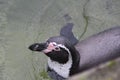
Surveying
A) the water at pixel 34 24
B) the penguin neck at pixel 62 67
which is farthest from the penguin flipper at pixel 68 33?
the penguin neck at pixel 62 67

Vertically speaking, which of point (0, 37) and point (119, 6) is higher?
point (0, 37)

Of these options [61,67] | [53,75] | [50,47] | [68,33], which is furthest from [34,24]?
[50,47]

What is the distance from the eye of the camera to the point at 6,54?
2941 millimetres

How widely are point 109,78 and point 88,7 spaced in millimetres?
2977

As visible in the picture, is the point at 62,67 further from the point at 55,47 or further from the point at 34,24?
the point at 34,24

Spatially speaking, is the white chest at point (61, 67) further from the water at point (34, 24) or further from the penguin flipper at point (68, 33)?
the penguin flipper at point (68, 33)

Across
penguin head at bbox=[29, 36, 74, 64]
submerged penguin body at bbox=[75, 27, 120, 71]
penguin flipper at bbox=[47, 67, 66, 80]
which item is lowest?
penguin flipper at bbox=[47, 67, 66, 80]

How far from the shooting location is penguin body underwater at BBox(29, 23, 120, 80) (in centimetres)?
209

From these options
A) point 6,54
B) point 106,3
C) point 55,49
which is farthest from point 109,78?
point 106,3

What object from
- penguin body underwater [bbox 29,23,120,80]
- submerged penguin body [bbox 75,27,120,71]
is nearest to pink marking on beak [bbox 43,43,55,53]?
penguin body underwater [bbox 29,23,120,80]

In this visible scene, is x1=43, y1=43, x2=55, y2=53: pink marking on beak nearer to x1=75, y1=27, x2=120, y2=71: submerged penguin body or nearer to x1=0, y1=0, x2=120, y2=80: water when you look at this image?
x1=75, y1=27, x2=120, y2=71: submerged penguin body

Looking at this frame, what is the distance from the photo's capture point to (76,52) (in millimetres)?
2221

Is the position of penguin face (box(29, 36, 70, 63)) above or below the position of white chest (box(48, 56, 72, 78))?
above

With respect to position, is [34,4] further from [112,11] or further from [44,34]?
[112,11]
